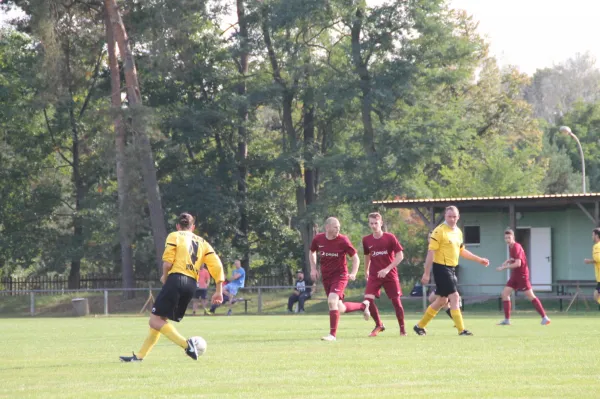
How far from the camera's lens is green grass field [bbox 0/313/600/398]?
896 cm

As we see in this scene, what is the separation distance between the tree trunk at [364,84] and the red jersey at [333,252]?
30.2m

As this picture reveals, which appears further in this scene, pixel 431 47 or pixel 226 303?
pixel 431 47

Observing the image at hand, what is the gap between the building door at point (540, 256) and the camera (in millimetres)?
37281

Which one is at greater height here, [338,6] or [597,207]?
[338,6]

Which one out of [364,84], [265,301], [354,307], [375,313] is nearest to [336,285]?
[354,307]

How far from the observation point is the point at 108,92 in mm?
48375

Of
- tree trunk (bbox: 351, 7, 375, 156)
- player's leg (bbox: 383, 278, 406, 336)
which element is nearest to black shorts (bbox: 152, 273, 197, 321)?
player's leg (bbox: 383, 278, 406, 336)

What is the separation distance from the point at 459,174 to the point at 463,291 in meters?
12.2

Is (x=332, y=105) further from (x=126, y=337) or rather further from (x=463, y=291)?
(x=126, y=337)

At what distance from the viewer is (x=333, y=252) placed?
16.0 m

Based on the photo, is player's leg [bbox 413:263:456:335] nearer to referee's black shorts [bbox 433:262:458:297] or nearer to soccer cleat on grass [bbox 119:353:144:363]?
referee's black shorts [bbox 433:262:458:297]

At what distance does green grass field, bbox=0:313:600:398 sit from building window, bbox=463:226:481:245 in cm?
2185

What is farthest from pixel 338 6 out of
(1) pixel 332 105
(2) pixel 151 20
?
A: (2) pixel 151 20

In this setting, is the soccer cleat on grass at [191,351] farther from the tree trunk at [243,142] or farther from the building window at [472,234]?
the tree trunk at [243,142]
